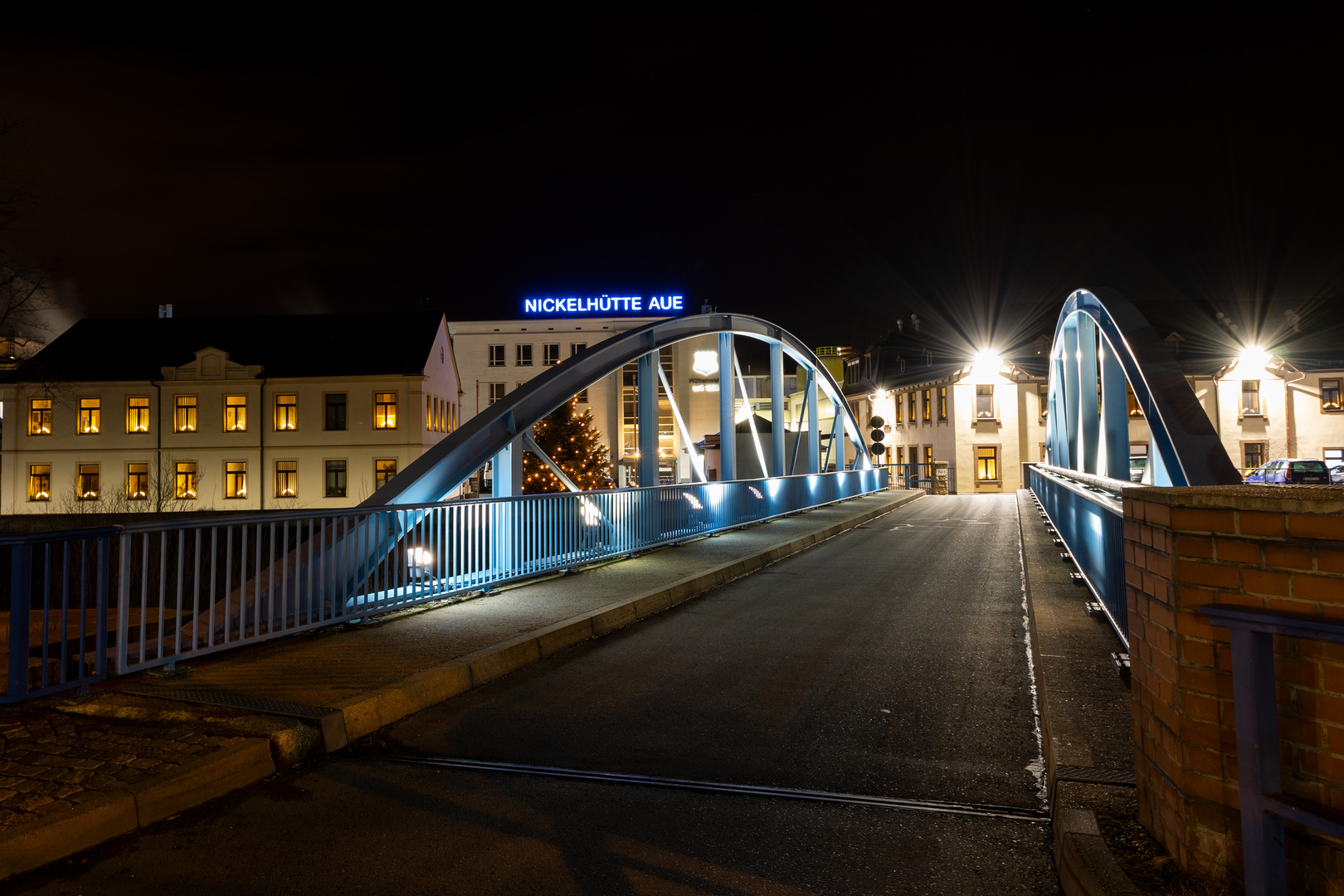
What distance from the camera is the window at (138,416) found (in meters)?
38.9

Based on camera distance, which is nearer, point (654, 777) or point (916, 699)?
point (654, 777)

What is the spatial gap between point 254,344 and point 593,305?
2375cm

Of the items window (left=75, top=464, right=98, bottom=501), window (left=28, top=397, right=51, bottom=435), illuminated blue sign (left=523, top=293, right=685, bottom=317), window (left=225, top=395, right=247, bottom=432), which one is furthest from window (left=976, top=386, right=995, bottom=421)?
window (left=28, top=397, right=51, bottom=435)

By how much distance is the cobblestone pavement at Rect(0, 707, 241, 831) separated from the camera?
3428 millimetres

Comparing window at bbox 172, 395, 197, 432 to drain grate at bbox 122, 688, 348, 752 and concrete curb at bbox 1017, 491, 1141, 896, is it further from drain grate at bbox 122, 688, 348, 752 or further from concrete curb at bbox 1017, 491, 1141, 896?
concrete curb at bbox 1017, 491, 1141, 896

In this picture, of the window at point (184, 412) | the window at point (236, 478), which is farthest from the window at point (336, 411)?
the window at point (184, 412)

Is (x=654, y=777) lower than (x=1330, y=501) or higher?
lower

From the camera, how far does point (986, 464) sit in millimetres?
43656

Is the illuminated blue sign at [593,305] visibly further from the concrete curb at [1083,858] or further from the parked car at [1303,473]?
the concrete curb at [1083,858]

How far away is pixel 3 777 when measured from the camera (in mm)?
3609

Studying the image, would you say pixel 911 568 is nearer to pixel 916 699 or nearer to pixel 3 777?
pixel 916 699

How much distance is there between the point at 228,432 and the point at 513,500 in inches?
1388

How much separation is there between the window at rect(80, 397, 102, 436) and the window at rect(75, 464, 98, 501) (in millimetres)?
1615

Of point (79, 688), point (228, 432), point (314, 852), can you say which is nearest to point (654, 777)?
→ point (314, 852)
